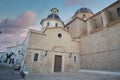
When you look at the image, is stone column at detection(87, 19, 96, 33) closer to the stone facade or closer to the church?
the church

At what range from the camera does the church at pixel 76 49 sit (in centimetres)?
967

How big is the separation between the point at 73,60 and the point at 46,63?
482cm

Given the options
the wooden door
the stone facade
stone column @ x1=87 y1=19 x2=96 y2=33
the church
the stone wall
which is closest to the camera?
the stone wall

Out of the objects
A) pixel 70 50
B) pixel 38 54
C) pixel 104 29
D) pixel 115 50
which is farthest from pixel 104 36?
pixel 38 54

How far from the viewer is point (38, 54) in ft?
35.0

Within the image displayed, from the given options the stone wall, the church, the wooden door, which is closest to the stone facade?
the church

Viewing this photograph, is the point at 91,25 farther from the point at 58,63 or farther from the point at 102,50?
the point at 58,63

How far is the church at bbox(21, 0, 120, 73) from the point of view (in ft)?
31.7

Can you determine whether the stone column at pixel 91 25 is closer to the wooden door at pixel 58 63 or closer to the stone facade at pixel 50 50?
the stone facade at pixel 50 50

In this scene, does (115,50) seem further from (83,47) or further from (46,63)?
(46,63)

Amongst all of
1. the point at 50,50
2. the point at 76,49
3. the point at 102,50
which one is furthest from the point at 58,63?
the point at 102,50

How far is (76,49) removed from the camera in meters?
14.1

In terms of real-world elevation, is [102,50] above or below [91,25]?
below

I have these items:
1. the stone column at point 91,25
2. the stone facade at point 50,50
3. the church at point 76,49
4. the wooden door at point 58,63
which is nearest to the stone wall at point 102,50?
the church at point 76,49
